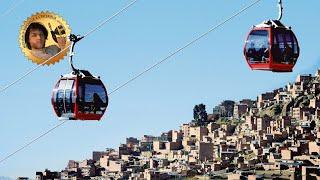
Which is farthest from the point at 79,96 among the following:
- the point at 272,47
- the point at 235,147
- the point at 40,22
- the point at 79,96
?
the point at 235,147

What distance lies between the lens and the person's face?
21641 millimetres

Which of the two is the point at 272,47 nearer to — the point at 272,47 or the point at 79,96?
the point at 272,47

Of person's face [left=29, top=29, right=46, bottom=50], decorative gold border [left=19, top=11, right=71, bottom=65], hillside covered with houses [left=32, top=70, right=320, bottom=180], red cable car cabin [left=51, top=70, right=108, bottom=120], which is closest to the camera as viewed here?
red cable car cabin [left=51, top=70, right=108, bottom=120]

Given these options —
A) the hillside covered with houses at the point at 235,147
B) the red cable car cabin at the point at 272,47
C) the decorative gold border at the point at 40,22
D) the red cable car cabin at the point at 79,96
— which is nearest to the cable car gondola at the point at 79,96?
the red cable car cabin at the point at 79,96

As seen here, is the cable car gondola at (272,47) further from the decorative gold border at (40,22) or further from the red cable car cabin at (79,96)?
the decorative gold border at (40,22)

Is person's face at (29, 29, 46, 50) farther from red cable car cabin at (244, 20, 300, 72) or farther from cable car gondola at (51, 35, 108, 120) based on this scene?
red cable car cabin at (244, 20, 300, 72)

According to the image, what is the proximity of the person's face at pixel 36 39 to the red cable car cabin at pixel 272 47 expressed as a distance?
7009 mm

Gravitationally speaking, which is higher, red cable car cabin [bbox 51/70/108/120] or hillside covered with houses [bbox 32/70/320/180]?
hillside covered with houses [bbox 32/70/320/180]

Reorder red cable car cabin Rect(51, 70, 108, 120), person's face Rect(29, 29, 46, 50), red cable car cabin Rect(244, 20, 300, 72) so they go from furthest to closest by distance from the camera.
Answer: person's face Rect(29, 29, 46, 50), red cable car cabin Rect(51, 70, 108, 120), red cable car cabin Rect(244, 20, 300, 72)

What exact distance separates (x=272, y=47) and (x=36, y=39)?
7.73 metres

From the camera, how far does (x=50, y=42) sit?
21438 mm

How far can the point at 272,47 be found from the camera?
15.4m

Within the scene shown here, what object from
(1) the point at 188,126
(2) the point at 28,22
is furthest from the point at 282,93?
(2) the point at 28,22

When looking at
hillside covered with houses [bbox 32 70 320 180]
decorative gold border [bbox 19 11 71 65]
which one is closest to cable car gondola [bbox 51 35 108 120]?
decorative gold border [bbox 19 11 71 65]
